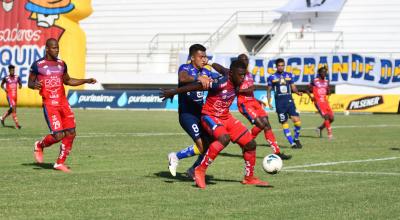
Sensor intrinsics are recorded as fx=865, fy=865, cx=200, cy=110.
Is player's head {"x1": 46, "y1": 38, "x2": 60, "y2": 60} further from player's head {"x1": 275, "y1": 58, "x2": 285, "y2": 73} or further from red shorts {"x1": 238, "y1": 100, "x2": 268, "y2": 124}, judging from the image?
player's head {"x1": 275, "y1": 58, "x2": 285, "y2": 73}

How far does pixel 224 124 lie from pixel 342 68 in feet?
122

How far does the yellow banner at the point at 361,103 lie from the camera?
45.0 meters

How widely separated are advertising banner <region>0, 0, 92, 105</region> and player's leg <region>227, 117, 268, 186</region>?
37221 mm

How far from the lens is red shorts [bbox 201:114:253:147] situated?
12414 mm

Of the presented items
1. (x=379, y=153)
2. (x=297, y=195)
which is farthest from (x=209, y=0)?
(x=297, y=195)

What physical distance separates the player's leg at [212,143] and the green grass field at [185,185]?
0.75ft

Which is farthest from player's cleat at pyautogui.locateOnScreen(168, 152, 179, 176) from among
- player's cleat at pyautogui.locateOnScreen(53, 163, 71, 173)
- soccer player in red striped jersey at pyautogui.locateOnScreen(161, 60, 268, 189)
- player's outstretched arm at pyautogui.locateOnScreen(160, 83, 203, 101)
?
player's cleat at pyautogui.locateOnScreen(53, 163, 71, 173)

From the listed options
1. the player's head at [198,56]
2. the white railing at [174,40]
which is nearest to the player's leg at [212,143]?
the player's head at [198,56]

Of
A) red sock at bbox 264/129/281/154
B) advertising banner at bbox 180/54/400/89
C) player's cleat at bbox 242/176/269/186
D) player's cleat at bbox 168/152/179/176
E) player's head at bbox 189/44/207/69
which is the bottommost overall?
advertising banner at bbox 180/54/400/89

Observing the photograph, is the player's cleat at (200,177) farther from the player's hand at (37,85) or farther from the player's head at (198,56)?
the player's hand at (37,85)

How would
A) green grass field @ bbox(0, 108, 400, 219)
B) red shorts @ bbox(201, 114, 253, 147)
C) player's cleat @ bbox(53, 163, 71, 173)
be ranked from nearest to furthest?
green grass field @ bbox(0, 108, 400, 219) < red shorts @ bbox(201, 114, 253, 147) < player's cleat @ bbox(53, 163, 71, 173)

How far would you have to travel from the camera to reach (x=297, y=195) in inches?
448

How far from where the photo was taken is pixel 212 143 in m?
12.5

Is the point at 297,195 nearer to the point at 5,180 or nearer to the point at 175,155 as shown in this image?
the point at 175,155
